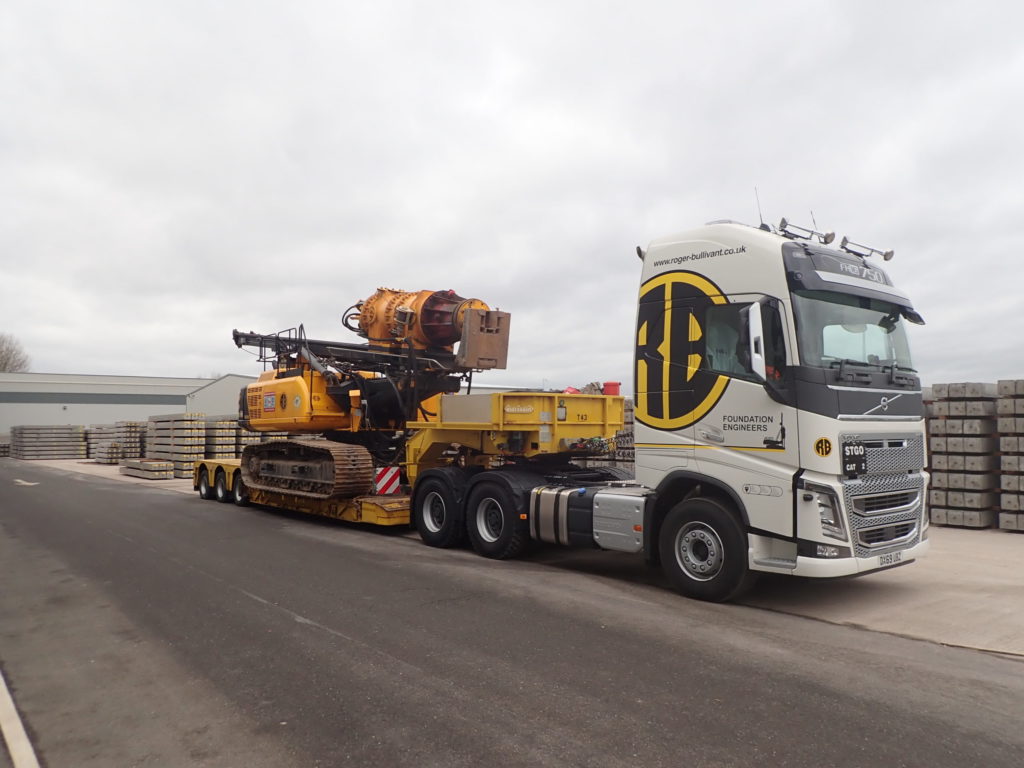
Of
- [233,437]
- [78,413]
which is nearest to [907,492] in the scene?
[233,437]

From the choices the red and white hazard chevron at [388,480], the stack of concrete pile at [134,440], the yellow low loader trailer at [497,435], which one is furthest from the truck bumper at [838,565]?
the stack of concrete pile at [134,440]

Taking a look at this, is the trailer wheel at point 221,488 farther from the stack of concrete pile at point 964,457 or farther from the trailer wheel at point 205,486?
the stack of concrete pile at point 964,457

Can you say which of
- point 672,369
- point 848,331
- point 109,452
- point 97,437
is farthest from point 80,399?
point 848,331

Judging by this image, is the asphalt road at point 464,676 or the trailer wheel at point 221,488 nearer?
the asphalt road at point 464,676

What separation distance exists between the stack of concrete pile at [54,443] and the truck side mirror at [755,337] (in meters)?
47.3

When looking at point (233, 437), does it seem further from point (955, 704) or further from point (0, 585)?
point (955, 704)

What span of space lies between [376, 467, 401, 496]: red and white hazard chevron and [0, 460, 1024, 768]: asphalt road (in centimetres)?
362

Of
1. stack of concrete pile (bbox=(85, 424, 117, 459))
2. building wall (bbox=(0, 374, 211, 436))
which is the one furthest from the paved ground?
building wall (bbox=(0, 374, 211, 436))

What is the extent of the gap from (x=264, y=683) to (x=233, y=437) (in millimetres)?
24900

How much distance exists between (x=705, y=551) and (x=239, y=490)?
485 inches

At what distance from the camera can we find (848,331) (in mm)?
6824

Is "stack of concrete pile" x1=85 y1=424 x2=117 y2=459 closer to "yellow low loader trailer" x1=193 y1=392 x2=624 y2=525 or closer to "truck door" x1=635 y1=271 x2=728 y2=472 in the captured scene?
"yellow low loader trailer" x1=193 y1=392 x2=624 y2=525

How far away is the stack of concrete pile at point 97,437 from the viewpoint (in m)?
38.0

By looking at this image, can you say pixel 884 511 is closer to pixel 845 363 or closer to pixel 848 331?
pixel 845 363
